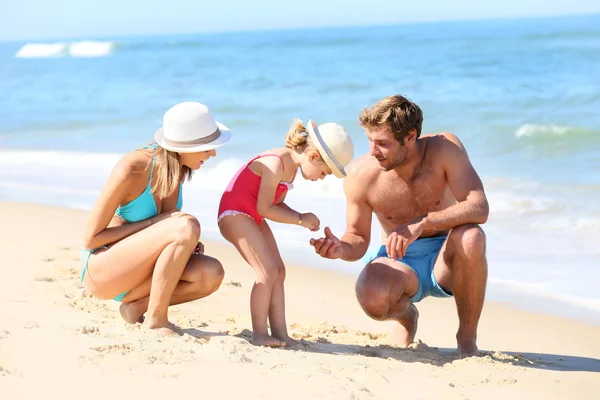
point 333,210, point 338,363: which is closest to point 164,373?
point 338,363

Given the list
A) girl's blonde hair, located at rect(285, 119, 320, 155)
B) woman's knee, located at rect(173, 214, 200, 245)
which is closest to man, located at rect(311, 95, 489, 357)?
girl's blonde hair, located at rect(285, 119, 320, 155)

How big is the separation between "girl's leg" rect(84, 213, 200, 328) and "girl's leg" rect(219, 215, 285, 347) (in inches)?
10.6

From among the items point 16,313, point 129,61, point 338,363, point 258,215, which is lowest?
point 16,313

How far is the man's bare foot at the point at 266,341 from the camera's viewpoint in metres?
4.25

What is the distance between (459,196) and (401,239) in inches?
18.4

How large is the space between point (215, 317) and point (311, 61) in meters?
25.6

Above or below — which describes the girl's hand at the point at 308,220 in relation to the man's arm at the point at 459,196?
below

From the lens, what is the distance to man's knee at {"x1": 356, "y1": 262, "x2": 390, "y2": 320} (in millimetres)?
4523

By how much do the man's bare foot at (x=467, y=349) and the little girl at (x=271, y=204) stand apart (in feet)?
2.99

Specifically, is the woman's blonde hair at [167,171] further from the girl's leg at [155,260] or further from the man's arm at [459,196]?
the man's arm at [459,196]

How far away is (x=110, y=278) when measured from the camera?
4.33m

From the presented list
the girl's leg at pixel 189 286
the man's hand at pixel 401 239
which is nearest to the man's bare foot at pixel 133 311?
the girl's leg at pixel 189 286

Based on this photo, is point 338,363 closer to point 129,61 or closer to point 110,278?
point 110,278

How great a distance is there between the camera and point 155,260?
13.9 feet
